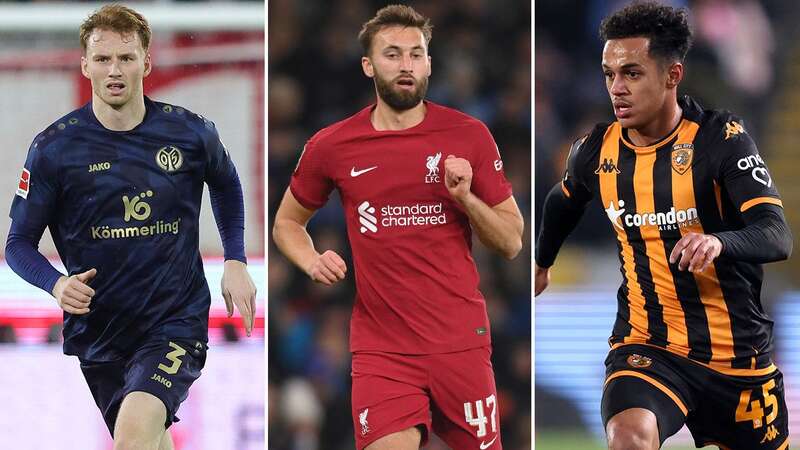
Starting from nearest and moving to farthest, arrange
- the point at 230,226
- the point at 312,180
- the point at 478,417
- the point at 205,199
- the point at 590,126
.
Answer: the point at 478,417 → the point at 312,180 → the point at 230,226 → the point at 205,199 → the point at 590,126

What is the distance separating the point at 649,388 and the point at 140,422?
1.90 metres

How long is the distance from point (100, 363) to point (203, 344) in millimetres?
437

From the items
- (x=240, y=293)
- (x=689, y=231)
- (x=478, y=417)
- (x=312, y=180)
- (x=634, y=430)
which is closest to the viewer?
(x=634, y=430)

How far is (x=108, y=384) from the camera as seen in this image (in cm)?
476

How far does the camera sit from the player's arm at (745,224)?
355cm

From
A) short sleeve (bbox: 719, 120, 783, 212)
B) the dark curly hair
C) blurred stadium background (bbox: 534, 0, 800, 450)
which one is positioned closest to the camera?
short sleeve (bbox: 719, 120, 783, 212)

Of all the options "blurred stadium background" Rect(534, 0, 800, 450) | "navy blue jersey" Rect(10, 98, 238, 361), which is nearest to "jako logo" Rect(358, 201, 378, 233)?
"navy blue jersey" Rect(10, 98, 238, 361)

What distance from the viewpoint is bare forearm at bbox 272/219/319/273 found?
4.46 metres

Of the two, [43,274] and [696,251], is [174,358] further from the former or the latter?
[696,251]

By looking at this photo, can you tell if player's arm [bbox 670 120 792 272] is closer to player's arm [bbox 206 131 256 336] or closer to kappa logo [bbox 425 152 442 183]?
kappa logo [bbox 425 152 442 183]

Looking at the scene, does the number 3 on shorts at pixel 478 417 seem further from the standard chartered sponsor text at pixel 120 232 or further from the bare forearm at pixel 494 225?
the standard chartered sponsor text at pixel 120 232

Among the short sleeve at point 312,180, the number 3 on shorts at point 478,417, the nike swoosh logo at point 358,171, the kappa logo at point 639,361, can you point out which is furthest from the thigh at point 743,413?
the short sleeve at point 312,180

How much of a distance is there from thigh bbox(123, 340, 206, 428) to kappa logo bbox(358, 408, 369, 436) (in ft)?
2.44

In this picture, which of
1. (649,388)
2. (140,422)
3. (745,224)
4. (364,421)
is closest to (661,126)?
(745,224)
